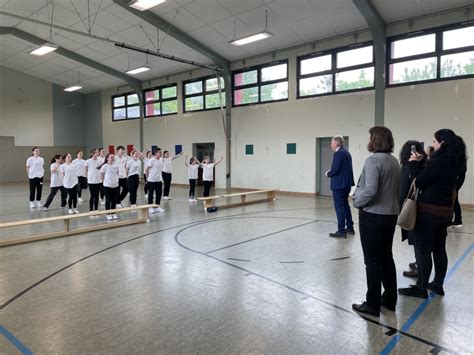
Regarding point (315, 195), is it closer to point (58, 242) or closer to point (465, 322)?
point (58, 242)

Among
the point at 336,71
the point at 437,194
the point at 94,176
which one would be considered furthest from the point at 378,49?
the point at 94,176

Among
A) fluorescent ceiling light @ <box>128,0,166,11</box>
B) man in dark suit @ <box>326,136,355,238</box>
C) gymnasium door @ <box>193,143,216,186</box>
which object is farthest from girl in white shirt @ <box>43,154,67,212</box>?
gymnasium door @ <box>193,143,216,186</box>

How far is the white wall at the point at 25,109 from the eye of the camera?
1669 cm

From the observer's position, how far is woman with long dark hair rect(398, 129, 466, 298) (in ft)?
9.43

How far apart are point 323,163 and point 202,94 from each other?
5760mm

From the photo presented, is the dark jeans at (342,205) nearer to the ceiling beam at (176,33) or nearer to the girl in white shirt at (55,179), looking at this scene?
the girl in white shirt at (55,179)

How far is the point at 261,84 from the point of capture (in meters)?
12.4

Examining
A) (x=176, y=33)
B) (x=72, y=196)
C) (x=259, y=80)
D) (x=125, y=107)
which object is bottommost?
(x=72, y=196)

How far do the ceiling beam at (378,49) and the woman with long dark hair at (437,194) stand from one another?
6.86 meters

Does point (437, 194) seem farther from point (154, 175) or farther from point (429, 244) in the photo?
point (154, 175)

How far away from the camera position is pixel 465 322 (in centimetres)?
268

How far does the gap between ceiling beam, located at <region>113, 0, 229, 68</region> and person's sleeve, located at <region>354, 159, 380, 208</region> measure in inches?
358

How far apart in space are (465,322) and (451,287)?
0.78m

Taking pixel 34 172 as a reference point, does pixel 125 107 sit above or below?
above
